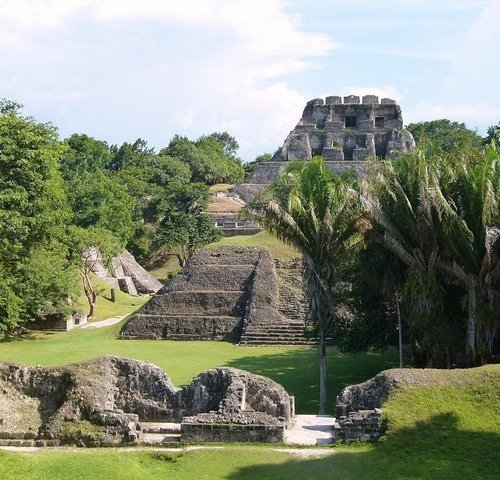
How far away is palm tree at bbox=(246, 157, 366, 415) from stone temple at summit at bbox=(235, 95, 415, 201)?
33803mm

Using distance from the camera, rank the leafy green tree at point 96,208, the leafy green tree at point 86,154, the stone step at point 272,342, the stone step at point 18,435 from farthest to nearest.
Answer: the leafy green tree at point 86,154 → the leafy green tree at point 96,208 → the stone step at point 272,342 → the stone step at point 18,435

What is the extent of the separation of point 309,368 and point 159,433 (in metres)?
10.9

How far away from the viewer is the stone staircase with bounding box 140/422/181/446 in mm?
13773

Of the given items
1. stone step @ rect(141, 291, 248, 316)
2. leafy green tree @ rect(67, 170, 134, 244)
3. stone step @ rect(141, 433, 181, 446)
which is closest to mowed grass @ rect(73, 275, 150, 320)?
leafy green tree @ rect(67, 170, 134, 244)

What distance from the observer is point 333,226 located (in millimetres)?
18484

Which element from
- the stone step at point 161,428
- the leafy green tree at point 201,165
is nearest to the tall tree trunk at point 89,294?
the stone step at point 161,428

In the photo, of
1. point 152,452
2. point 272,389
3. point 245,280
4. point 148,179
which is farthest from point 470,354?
point 148,179

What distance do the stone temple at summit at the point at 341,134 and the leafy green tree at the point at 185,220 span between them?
14.1 ft

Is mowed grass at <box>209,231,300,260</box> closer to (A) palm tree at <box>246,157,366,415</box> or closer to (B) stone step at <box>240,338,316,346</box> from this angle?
(B) stone step at <box>240,338,316,346</box>

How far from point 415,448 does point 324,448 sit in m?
1.66

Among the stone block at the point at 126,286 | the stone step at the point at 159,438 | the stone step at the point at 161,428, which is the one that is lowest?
the stone step at the point at 159,438

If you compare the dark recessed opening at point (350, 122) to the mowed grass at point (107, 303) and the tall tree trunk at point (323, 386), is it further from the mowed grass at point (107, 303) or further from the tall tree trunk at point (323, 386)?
the tall tree trunk at point (323, 386)

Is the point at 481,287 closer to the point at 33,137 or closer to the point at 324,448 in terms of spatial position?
the point at 324,448

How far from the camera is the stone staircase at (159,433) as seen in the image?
1377 centimetres
